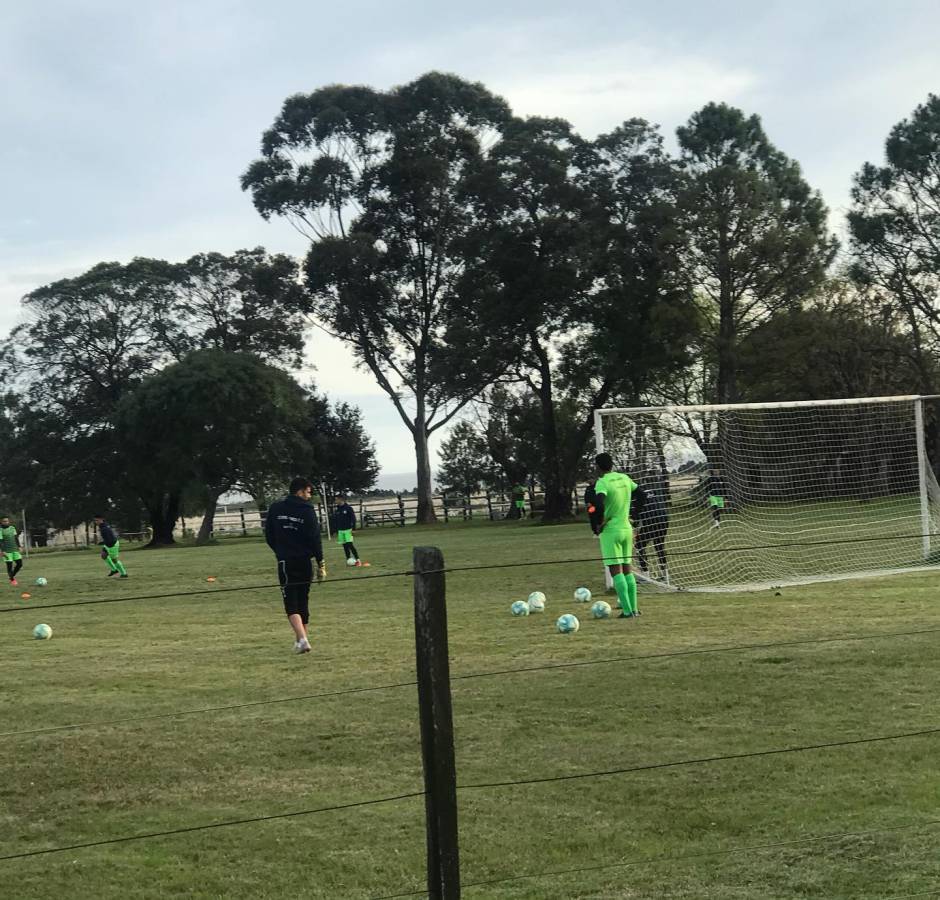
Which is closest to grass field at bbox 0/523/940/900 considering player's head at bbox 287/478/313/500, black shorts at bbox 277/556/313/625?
black shorts at bbox 277/556/313/625

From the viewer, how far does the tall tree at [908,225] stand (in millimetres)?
43250

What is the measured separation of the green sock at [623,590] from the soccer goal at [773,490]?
6.59ft

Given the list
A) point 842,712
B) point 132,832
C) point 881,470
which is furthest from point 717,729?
point 881,470

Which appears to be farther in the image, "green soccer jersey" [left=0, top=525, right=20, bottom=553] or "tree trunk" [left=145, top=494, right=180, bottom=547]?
"tree trunk" [left=145, top=494, right=180, bottom=547]

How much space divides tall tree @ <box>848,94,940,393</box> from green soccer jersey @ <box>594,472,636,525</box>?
32.4m

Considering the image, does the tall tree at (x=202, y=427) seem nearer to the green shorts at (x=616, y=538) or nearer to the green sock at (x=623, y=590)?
the green shorts at (x=616, y=538)

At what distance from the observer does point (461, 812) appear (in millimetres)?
6062

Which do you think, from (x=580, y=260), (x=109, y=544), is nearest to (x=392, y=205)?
(x=580, y=260)

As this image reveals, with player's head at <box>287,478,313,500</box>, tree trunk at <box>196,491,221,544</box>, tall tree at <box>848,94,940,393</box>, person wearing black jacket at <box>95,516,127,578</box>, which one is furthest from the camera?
tree trunk at <box>196,491,221,544</box>

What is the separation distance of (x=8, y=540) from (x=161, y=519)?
3036 cm

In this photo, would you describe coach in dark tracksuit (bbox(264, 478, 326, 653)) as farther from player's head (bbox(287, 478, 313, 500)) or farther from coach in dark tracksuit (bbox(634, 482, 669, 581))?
coach in dark tracksuit (bbox(634, 482, 669, 581))

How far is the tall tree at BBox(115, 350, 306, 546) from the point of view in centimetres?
5334

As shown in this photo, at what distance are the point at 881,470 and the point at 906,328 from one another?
67.6 ft

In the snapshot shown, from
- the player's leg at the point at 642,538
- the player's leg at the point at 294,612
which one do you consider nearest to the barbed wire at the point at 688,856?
the player's leg at the point at 294,612
